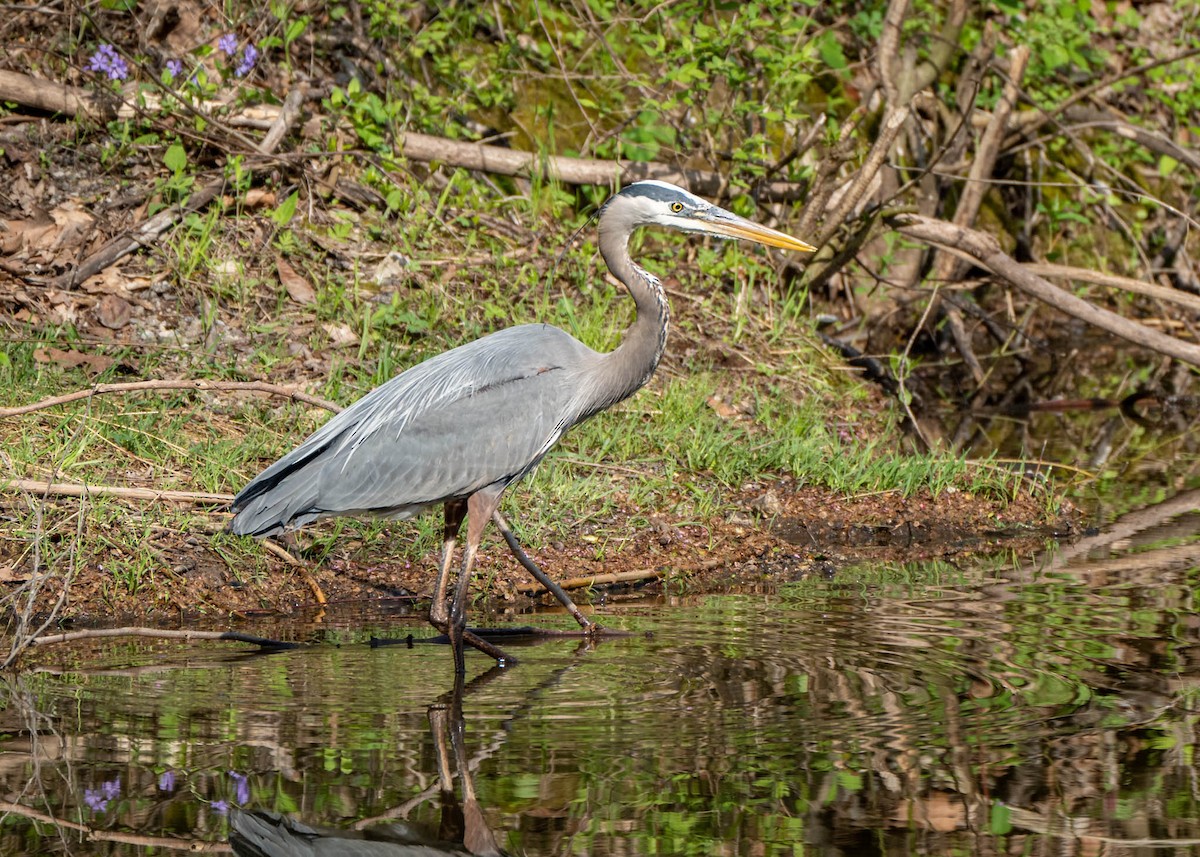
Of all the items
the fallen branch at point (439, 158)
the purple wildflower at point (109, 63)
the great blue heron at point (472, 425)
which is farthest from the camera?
the purple wildflower at point (109, 63)

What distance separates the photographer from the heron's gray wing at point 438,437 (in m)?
5.58

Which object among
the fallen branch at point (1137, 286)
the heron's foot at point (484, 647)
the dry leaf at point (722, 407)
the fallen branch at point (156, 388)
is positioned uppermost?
the fallen branch at point (1137, 286)

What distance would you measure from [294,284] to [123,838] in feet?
16.8

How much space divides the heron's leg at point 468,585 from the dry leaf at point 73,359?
2574 millimetres

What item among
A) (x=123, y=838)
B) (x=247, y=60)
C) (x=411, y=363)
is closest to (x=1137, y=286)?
(x=411, y=363)

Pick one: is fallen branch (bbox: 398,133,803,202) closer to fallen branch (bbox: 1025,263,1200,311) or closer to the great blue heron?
fallen branch (bbox: 1025,263,1200,311)

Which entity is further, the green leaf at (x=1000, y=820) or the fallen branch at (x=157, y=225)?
the fallen branch at (x=157, y=225)

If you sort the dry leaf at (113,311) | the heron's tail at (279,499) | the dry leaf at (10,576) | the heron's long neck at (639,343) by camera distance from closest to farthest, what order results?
the heron's tail at (279,499), the dry leaf at (10,576), the heron's long neck at (639,343), the dry leaf at (113,311)

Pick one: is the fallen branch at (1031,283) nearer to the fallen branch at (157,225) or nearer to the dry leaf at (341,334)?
the dry leaf at (341,334)

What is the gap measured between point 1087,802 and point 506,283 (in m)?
5.49

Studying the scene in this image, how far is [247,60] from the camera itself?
891 centimetres

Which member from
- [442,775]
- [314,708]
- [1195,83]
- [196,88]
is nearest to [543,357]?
[314,708]

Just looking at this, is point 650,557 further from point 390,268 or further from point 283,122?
point 283,122

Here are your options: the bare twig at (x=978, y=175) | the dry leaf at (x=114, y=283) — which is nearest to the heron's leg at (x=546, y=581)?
the dry leaf at (x=114, y=283)
